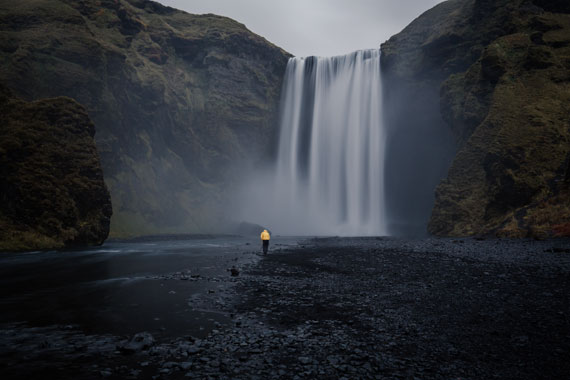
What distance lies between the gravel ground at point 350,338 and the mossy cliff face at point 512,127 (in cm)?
1727

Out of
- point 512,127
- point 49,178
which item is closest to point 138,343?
point 49,178

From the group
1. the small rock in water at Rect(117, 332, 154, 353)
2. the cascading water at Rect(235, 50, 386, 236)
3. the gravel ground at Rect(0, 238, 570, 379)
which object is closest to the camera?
the gravel ground at Rect(0, 238, 570, 379)

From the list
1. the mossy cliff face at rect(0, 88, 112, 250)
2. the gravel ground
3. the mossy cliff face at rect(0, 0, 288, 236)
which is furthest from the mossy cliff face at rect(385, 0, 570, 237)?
the mossy cliff face at rect(0, 0, 288, 236)

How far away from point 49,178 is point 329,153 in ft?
153

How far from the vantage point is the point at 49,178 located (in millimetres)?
28500

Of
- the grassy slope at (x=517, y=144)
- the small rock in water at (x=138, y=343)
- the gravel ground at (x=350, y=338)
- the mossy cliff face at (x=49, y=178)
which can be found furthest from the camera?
the grassy slope at (x=517, y=144)

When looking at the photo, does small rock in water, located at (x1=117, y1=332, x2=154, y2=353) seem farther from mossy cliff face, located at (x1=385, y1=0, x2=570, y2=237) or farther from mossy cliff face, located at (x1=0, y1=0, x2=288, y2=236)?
mossy cliff face, located at (x1=0, y1=0, x2=288, y2=236)

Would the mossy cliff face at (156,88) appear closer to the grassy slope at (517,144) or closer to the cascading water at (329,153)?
the cascading water at (329,153)

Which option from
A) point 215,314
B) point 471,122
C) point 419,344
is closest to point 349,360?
point 419,344

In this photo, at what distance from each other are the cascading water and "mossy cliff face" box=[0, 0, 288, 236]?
6.85m

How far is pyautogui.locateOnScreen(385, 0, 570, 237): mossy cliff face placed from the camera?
27344 mm

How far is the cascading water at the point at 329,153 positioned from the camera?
60281mm

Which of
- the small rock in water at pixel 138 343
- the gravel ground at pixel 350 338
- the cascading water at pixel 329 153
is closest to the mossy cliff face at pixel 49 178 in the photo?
the gravel ground at pixel 350 338

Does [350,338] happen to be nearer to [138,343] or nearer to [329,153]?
[138,343]
